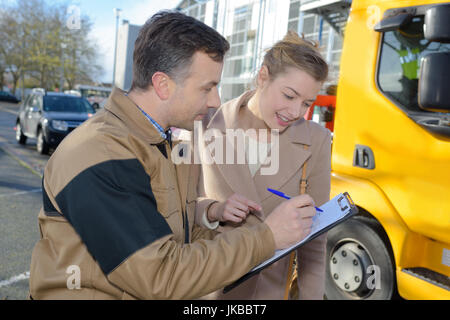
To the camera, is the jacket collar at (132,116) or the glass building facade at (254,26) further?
the glass building facade at (254,26)

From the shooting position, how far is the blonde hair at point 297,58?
6.06 feet

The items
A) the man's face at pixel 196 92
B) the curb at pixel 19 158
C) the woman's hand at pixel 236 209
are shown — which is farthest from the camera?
the curb at pixel 19 158

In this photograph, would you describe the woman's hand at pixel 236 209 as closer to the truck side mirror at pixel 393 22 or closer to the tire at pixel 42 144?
the truck side mirror at pixel 393 22

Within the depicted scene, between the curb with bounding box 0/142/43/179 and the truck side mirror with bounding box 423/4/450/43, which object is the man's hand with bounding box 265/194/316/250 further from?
the curb with bounding box 0/142/43/179

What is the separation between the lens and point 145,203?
1.06 m

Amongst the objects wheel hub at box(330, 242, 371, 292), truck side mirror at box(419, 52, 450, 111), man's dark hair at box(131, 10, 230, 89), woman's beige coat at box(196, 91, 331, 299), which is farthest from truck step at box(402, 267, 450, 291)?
man's dark hair at box(131, 10, 230, 89)

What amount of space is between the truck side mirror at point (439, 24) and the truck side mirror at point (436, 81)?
8cm

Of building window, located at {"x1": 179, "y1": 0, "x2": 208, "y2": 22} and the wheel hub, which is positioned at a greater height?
building window, located at {"x1": 179, "y1": 0, "x2": 208, "y2": 22}

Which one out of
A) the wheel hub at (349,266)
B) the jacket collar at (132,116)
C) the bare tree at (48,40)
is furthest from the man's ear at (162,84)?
the bare tree at (48,40)

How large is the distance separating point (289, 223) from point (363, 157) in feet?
5.66

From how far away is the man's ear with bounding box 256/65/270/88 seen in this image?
1.99 metres

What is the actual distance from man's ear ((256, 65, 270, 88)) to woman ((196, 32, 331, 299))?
0.10 ft
